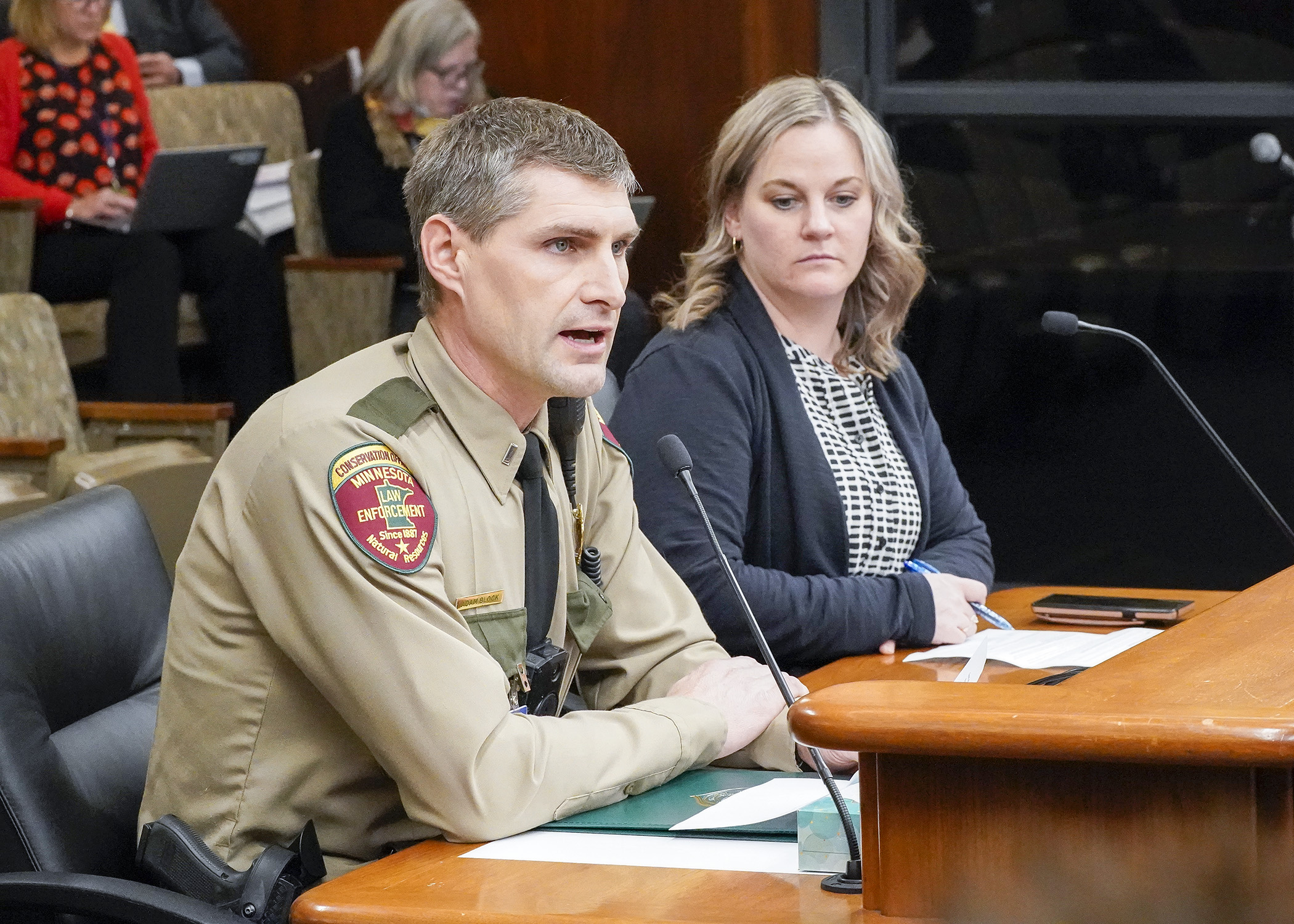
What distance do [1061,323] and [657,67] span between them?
6.79 ft

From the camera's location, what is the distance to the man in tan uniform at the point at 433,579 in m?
1.26

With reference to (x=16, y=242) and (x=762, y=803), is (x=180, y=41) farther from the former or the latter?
(x=762, y=803)

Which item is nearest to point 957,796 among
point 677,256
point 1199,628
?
point 1199,628

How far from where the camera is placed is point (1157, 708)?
892 mm

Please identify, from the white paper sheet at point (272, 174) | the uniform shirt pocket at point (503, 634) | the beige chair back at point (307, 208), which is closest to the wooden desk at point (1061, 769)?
the uniform shirt pocket at point (503, 634)

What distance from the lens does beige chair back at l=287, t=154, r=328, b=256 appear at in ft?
14.6

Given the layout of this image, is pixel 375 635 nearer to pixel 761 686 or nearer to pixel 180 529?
pixel 761 686

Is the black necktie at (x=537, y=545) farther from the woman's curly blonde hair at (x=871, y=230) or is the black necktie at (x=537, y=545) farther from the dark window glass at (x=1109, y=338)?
the dark window glass at (x=1109, y=338)

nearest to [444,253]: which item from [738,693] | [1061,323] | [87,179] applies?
[738,693]

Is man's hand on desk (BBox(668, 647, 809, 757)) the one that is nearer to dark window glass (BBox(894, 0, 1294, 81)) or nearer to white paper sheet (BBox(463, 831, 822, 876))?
white paper sheet (BBox(463, 831, 822, 876))

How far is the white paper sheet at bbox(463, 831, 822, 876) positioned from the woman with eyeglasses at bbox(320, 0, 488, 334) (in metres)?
3.03

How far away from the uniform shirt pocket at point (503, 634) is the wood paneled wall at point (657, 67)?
8.23 feet

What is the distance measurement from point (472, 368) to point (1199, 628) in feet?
2.16

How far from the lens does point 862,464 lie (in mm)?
2127
